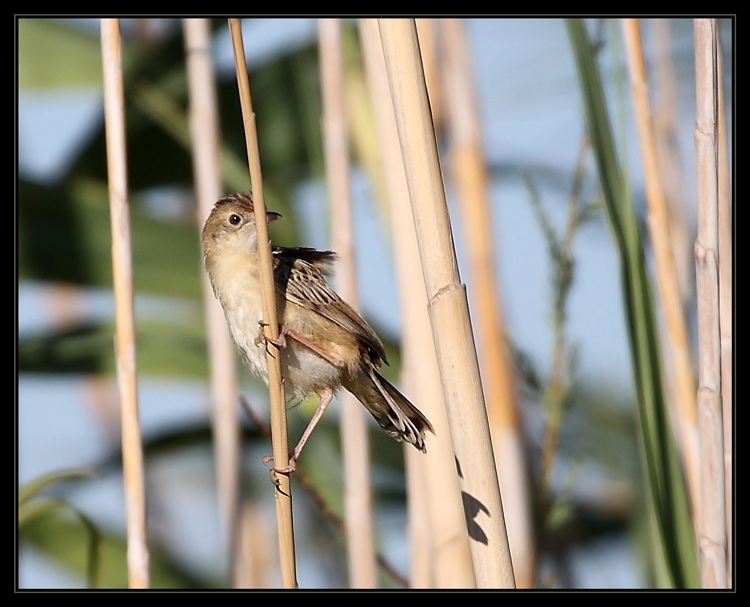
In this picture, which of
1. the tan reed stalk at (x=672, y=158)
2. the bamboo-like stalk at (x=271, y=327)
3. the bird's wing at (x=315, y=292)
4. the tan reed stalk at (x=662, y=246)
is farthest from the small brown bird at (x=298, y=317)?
the tan reed stalk at (x=672, y=158)

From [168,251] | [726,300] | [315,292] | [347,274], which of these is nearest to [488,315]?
[347,274]

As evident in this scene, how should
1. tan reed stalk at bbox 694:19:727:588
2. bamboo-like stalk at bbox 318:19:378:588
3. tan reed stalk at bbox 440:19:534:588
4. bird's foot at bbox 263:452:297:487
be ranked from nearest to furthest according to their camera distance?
bird's foot at bbox 263:452:297:487, tan reed stalk at bbox 694:19:727:588, bamboo-like stalk at bbox 318:19:378:588, tan reed stalk at bbox 440:19:534:588

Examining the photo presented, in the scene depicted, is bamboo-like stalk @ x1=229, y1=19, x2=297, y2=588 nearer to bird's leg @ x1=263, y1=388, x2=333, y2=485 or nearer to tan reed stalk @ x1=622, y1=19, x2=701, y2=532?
bird's leg @ x1=263, y1=388, x2=333, y2=485

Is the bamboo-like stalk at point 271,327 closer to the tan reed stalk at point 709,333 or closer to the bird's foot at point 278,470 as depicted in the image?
the bird's foot at point 278,470

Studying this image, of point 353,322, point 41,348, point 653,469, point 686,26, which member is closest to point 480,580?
point 653,469

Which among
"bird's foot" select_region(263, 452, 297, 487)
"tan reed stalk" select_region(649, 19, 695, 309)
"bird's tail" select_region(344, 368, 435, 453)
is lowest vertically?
"bird's foot" select_region(263, 452, 297, 487)

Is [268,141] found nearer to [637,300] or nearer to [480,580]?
[637,300]

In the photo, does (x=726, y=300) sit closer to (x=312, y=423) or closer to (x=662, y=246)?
(x=662, y=246)

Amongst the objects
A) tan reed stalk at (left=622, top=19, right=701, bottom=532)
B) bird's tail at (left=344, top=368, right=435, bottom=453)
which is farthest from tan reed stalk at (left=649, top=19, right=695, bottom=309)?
bird's tail at (left=344, top=368, right=435, bottom=453)
